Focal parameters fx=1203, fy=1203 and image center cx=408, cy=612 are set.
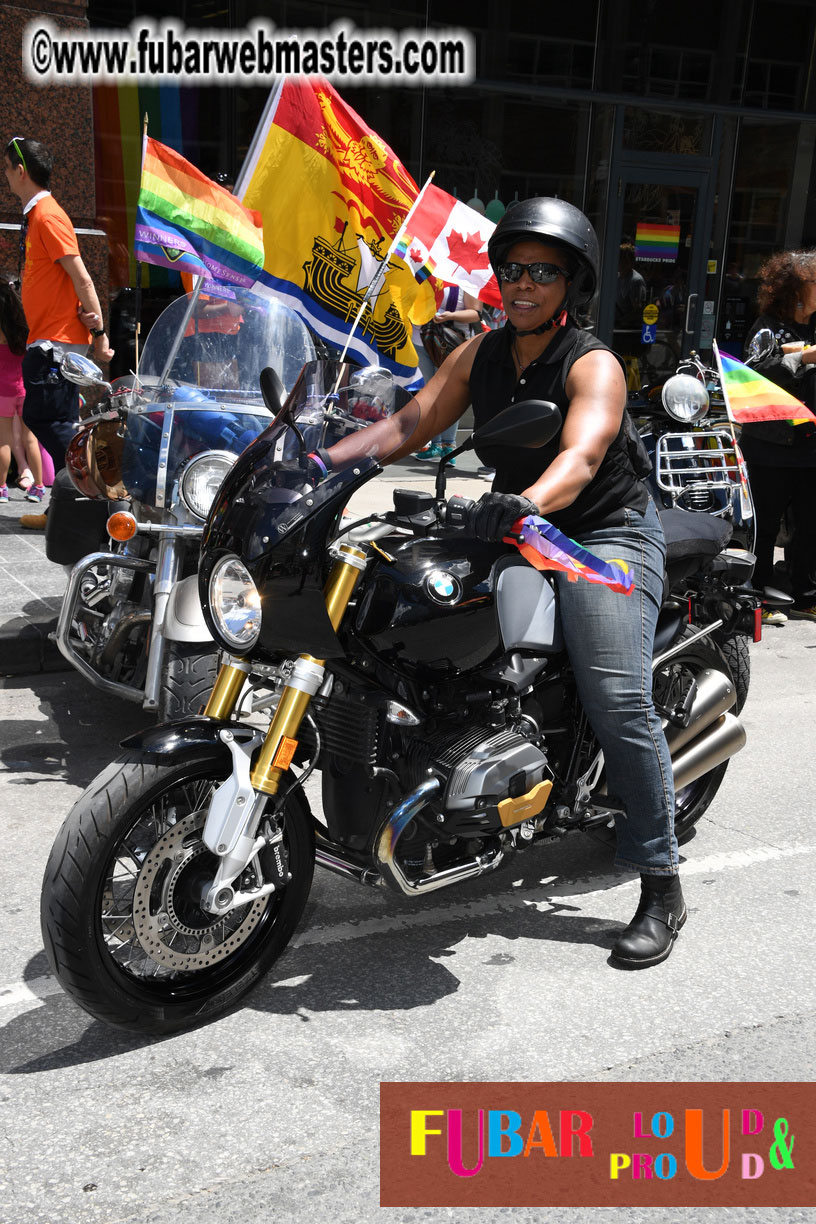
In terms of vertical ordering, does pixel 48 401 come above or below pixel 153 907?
above

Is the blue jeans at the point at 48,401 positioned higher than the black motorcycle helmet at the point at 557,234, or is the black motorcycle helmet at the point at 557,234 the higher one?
the black motorcycle helmet at the point at 557,234

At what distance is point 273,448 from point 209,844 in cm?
94

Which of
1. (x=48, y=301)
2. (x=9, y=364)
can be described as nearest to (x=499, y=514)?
(x=48, y=301)

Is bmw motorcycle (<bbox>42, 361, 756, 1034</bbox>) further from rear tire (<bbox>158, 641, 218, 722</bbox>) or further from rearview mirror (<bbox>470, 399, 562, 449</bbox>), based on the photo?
rear tire (<bbox>158, 641, 218, 722</bbox>)

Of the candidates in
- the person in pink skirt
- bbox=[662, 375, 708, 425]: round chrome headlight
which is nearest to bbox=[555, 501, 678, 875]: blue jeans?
bbox=[662, 375, 708, 425]: round chrome headlight

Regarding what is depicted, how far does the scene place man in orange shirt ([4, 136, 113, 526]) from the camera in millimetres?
7324

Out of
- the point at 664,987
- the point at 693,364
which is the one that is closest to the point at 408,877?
the point at 664,987

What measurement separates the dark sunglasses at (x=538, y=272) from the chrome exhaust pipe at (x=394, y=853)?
4.46 feet

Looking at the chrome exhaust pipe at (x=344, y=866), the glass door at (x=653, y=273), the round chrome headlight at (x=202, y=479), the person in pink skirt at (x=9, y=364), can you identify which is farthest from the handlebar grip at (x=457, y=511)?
the glass door at (x=653, y=273)

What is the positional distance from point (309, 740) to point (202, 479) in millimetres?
1649

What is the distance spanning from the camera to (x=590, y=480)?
316 centimetres

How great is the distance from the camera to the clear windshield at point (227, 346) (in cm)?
470

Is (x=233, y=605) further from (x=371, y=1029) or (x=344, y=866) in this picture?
(x=371, y=1029)

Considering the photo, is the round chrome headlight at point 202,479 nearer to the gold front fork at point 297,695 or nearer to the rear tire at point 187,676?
the rear tire at point 187,676
